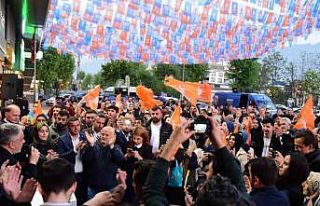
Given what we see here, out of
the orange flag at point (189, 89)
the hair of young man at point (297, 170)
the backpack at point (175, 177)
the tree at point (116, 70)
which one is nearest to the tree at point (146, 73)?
the tree at point (116, 70)

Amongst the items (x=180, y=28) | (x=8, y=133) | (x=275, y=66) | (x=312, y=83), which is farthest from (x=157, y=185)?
(x=275, y=66)

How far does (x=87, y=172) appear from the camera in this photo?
25.8 feet

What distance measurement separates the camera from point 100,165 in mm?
7770

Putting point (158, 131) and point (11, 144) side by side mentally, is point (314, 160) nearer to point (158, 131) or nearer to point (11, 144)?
point (11, 144)

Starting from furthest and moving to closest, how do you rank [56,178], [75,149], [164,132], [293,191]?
[164,132] → [75,149] → [293,191] → [56,178]

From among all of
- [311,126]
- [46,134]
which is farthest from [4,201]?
[311,126]

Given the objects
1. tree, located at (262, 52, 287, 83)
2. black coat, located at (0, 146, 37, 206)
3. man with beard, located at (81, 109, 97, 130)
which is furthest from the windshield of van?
black coat, located at (0, 146, 37, 206)

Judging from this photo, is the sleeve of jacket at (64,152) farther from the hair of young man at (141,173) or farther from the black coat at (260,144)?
the hair of young man at (141,173)

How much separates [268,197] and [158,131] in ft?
20.2

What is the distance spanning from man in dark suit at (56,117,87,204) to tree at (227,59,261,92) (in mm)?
53742

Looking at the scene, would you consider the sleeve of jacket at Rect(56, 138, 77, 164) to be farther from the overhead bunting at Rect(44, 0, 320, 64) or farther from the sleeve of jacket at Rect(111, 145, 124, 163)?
the overhead bunting at Rect(44, 0, 320, 64)

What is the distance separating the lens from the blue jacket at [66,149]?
26.4 ft

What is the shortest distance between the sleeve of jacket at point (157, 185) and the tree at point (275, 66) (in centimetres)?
6426

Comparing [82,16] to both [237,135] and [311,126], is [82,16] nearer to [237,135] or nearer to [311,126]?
[311,126]
